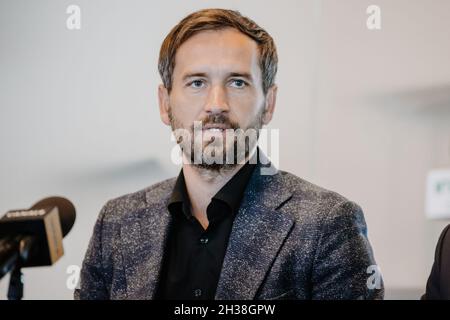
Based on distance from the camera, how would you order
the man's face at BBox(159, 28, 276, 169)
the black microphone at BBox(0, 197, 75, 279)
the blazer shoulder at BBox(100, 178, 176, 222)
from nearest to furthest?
the black microphone at BBox(0, 197, 75, 279), the man's face at BBox(159, 28, 276, 169), the blazer shoulder at BBox(100, 178, 176, 222)

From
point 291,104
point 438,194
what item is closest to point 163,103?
point 291,104

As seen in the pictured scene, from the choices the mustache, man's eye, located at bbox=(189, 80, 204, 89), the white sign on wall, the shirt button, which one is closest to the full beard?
the mustache

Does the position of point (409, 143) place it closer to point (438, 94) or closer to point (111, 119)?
point (438, 94)

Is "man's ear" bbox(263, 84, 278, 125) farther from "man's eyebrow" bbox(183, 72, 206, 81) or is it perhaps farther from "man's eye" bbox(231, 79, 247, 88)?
"man's eyebrow" bbox(183, 72, 206, 81)

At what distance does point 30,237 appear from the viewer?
1.16 meters

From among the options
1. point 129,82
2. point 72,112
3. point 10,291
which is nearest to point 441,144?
point 129,82

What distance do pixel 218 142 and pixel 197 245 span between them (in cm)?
32

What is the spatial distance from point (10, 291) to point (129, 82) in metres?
0.93

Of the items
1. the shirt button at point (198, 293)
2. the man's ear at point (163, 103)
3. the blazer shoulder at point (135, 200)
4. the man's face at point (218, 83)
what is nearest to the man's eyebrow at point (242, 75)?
the man's face at point (218, 83)

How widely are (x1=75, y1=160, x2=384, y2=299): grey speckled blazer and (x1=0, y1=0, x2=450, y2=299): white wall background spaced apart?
0.55 ft

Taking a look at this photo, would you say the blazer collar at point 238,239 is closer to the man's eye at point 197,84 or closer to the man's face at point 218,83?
the man's face at point 218,83

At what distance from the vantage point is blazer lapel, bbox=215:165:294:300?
163cm

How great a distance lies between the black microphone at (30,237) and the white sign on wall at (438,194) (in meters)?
1.22

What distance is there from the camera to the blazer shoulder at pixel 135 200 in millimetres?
1847
